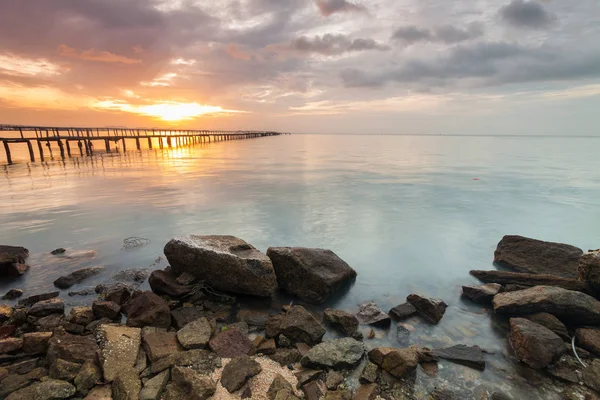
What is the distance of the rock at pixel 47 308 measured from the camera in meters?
5.95

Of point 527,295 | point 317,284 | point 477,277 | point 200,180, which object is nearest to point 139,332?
point 317,284

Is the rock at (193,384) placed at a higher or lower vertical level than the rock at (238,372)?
higher

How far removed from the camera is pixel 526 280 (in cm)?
734

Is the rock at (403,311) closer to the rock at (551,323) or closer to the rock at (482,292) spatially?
the rock at (482,292)

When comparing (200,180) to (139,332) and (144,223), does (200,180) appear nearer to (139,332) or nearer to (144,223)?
(144,223)

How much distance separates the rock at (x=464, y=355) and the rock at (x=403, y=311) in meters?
1.13

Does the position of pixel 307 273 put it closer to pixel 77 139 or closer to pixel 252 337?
pixel 252 337

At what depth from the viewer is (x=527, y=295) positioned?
6129mm

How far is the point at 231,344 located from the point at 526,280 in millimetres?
6939

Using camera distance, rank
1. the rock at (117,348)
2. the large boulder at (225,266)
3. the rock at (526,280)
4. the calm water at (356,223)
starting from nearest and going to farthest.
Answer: the rock at (117,348) → the rock at (526,280) → the large boulder at (225,266) → the calm water at (356,223)

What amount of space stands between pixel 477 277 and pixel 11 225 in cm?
1753

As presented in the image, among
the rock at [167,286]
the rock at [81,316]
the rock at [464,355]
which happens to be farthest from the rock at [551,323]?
the rock at [81,316]

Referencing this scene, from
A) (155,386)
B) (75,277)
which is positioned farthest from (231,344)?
(75,277)

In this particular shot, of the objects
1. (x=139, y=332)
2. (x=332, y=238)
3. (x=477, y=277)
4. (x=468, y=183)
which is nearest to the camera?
(x=139, y=332)
